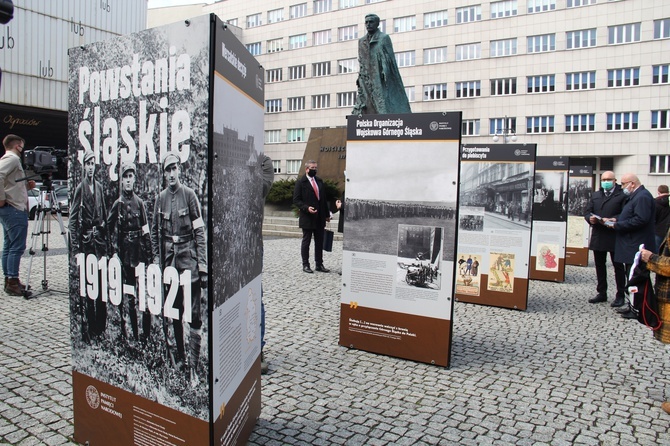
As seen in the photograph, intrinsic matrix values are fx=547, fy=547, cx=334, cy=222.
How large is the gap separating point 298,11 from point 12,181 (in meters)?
62.4

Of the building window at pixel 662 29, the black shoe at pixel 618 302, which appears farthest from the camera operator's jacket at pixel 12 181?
the building window at pixel 662 29

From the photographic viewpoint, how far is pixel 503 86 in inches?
2000

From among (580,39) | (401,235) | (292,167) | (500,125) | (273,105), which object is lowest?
(401,235)

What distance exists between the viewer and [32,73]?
38.5 metres

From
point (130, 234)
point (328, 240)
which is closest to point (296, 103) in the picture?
point (328, 240)

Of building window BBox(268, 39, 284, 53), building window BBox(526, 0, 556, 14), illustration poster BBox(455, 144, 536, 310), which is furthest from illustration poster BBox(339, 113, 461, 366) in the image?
building window BBox(268, 39, 284, 53)

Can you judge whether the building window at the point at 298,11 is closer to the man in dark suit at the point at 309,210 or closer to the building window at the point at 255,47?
the building window at the point at 255,47

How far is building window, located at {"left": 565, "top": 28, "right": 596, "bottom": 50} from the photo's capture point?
155 feet

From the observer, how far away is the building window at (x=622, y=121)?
45.5 meters

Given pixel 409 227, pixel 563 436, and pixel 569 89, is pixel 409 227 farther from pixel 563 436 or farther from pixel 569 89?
pixel 569 89

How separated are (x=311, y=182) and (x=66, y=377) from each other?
677 centimetres

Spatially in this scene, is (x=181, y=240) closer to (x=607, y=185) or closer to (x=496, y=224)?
(x=496, y=224)

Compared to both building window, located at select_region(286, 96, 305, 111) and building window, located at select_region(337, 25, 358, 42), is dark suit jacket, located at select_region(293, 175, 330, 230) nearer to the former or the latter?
building window, located at select_region(337, 25, 358, 42)

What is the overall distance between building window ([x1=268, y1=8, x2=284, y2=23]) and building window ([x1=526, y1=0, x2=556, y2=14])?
97.2 feet
